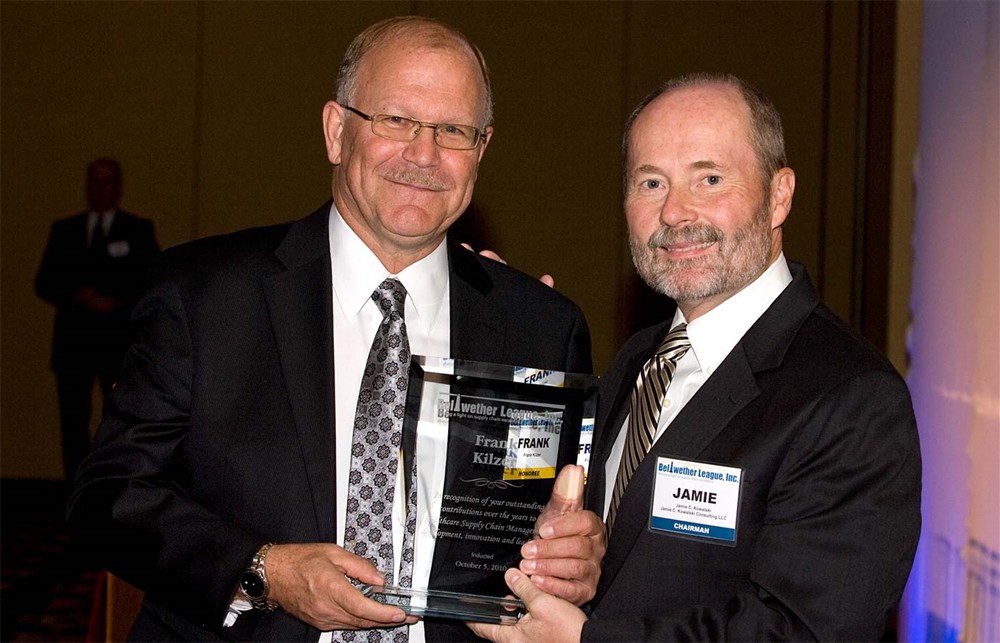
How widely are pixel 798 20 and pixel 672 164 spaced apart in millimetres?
6252

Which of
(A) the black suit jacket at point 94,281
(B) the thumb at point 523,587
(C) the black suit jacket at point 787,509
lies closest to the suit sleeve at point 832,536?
(C) the black suit jacket at point 787,509

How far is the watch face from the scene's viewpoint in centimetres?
185

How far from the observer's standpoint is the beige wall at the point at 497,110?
7.66 metres

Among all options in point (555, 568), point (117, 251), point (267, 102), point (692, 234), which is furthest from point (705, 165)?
point (267, 102)

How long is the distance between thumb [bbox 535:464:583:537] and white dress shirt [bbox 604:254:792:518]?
24cm

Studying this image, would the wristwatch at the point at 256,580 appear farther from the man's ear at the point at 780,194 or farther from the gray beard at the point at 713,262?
the man's ear at the point at 780,194

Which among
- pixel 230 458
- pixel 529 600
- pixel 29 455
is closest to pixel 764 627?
pixel 529 600

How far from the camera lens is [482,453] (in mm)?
1812

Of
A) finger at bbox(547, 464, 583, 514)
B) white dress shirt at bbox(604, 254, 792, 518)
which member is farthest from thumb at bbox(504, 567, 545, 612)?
white dress shirt at bbox(604, 254, 792, 518)

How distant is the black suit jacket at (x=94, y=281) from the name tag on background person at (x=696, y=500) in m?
5.66

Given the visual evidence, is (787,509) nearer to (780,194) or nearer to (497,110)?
(780,194)

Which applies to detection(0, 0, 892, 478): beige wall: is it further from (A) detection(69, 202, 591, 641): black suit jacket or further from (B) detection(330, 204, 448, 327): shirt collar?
(A) detection(69, 202, 591, 641): black suit jacket

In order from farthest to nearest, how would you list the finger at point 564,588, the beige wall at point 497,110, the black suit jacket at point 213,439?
the beige wall at point 497,110
the black suit jacket at point 213,439
the finger at point 564,588

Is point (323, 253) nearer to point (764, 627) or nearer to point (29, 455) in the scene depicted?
point (764, 627)
